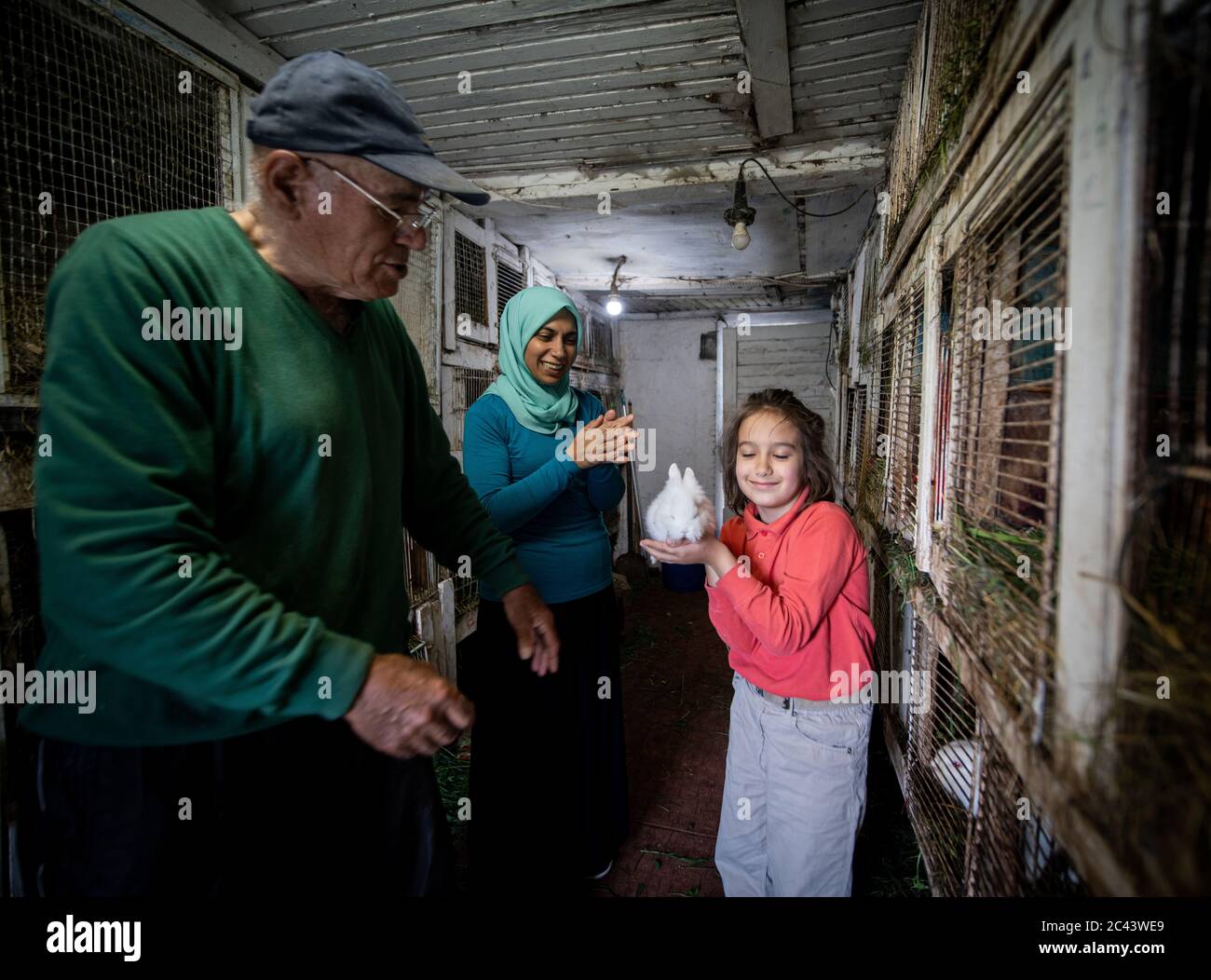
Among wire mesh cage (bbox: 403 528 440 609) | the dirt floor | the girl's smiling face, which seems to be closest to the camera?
the girl's smiling face

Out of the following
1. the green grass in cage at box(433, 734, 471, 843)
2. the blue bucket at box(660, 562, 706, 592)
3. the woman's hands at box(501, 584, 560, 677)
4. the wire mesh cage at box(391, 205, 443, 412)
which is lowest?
the green grass in cage at box(433, 734, 471, 843)

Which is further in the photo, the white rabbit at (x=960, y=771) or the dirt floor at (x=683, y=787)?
the dirt floor at (x=683, y=787)

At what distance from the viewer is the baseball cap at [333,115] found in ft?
3.76

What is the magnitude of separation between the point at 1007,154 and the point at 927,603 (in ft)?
4.34

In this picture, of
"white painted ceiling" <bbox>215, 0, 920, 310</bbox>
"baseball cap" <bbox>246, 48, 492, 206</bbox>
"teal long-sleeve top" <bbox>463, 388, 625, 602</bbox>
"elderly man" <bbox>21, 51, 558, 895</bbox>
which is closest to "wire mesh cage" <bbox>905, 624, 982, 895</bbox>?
"teal long-sleeve top" <bbox>463, 388, 625, 602</bbox>

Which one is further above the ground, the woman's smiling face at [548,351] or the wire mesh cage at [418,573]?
the woman's smiling face at [548,351]

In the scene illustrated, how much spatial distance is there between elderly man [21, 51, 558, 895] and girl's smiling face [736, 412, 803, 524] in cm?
131

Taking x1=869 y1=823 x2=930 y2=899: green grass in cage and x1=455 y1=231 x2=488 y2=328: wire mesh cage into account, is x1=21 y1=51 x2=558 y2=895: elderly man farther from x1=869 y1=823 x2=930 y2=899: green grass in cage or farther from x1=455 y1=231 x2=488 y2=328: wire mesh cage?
x1=455 y1=231 x2=488 y2=328: wire mesh cage

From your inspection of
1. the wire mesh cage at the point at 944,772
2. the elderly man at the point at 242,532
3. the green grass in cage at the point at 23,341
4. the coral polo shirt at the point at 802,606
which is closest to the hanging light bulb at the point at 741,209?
the coral polo shirt at the point at 802,606

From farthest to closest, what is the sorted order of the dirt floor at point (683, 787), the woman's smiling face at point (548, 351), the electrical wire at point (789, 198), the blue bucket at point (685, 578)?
the blue bucket at point (685, 578) < the electrical wire at point (789, 198) < the dirt floor at point (683, 787) < the woman's smiling face at point (548, 351)

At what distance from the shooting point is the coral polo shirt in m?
1.82

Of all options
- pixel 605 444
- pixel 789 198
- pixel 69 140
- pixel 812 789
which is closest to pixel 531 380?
pixel 605 444

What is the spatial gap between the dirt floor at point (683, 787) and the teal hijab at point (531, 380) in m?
2.07

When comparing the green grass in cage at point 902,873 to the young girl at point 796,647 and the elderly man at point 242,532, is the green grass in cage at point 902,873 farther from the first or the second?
the elderly man at point 242,532
